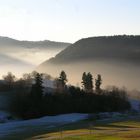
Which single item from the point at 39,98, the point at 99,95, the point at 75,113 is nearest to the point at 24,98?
the point at 39,98

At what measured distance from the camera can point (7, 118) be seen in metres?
161

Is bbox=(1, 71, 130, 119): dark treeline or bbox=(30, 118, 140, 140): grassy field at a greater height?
bbox=(1, 71, 130, 119): dark treeline

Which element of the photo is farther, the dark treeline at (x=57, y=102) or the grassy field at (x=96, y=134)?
the dark treeline at (x=57, y=102)

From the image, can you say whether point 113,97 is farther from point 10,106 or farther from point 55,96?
Answer: point 10,106

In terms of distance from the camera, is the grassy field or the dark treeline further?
the dark treeline

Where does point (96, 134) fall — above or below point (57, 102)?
below

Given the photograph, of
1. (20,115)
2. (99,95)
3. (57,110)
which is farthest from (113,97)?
(20,115)

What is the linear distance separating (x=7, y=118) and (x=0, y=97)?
33241 millimetres

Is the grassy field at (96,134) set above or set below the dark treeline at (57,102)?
below

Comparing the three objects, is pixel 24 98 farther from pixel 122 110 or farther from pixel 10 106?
pixel 122 110

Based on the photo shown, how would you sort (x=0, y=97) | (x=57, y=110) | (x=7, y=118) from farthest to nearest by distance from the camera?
(x=0, y=97), (x=57, y=110), (x=7, y=118)

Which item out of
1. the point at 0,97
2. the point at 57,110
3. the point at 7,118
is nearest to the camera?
the point at 7,118

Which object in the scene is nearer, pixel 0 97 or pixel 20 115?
pixel 20 115

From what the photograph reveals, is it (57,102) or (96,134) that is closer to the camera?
(96,134)
